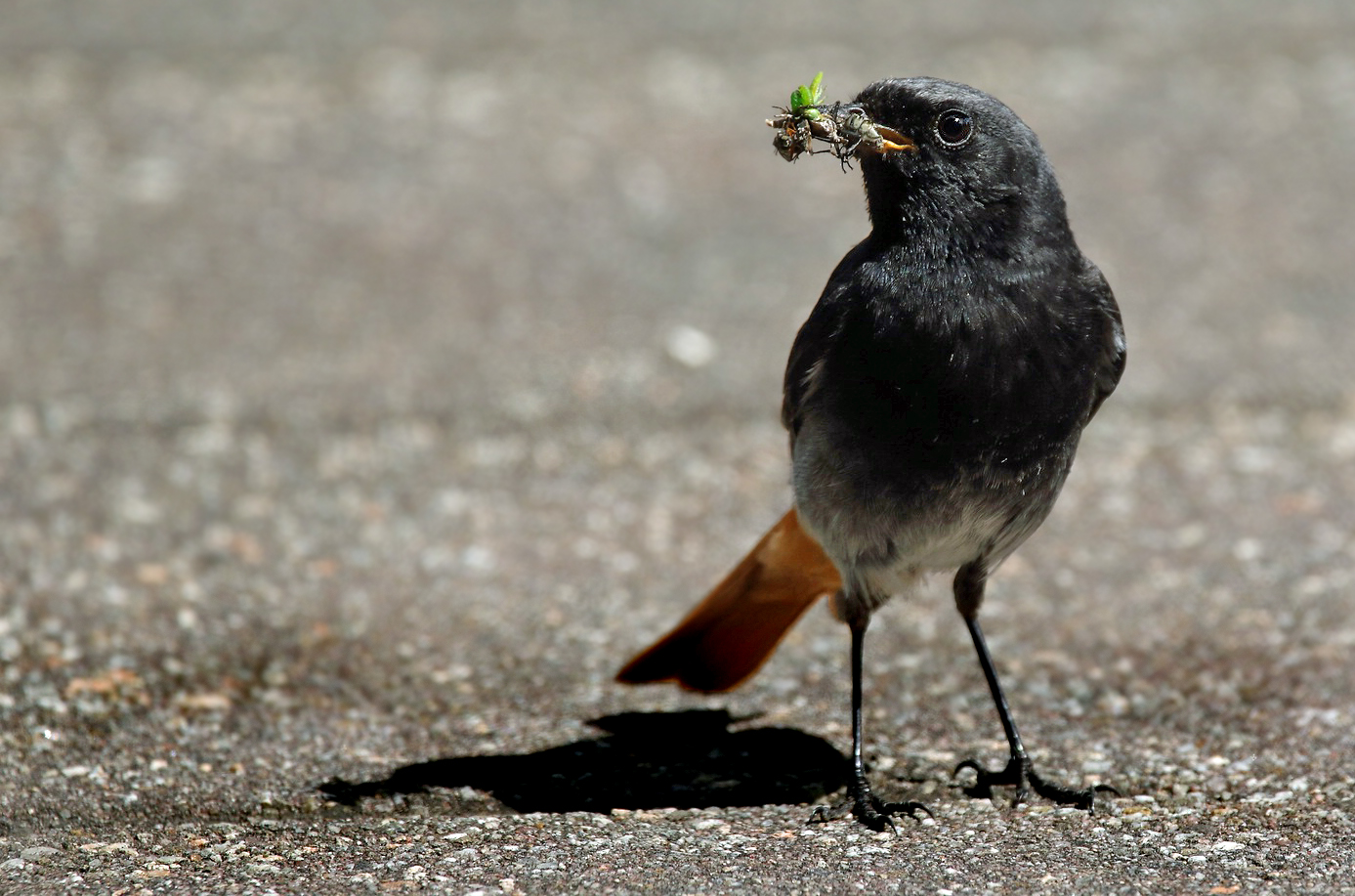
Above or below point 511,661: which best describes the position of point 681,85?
above

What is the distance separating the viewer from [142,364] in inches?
272

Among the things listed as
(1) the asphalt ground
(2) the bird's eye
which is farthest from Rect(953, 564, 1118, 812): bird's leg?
(2) the bird's eye

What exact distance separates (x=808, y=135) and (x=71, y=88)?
21.5 feet

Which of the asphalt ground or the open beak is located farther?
the asphalt ground

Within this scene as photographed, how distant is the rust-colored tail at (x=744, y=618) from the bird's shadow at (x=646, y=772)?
0.17 meters

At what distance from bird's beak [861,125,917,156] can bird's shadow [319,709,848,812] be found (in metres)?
1.70

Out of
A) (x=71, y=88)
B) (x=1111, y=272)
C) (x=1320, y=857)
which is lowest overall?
(x=1320, y=857)

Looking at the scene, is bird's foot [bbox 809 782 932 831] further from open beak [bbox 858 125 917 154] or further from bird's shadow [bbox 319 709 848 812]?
open beak [bbox 858 125 917 154]

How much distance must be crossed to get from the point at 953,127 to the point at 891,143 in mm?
155

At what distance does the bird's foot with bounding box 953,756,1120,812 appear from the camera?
4.06 meters

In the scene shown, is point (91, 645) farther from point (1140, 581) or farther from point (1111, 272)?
point (1111, 272)

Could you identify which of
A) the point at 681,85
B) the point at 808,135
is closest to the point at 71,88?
the point at 681,85

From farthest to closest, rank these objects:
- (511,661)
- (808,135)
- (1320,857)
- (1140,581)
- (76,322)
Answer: (76,322) → (1140,581) → (511,661) → (808,135) → (1320,857)

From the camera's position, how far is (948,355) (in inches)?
148
